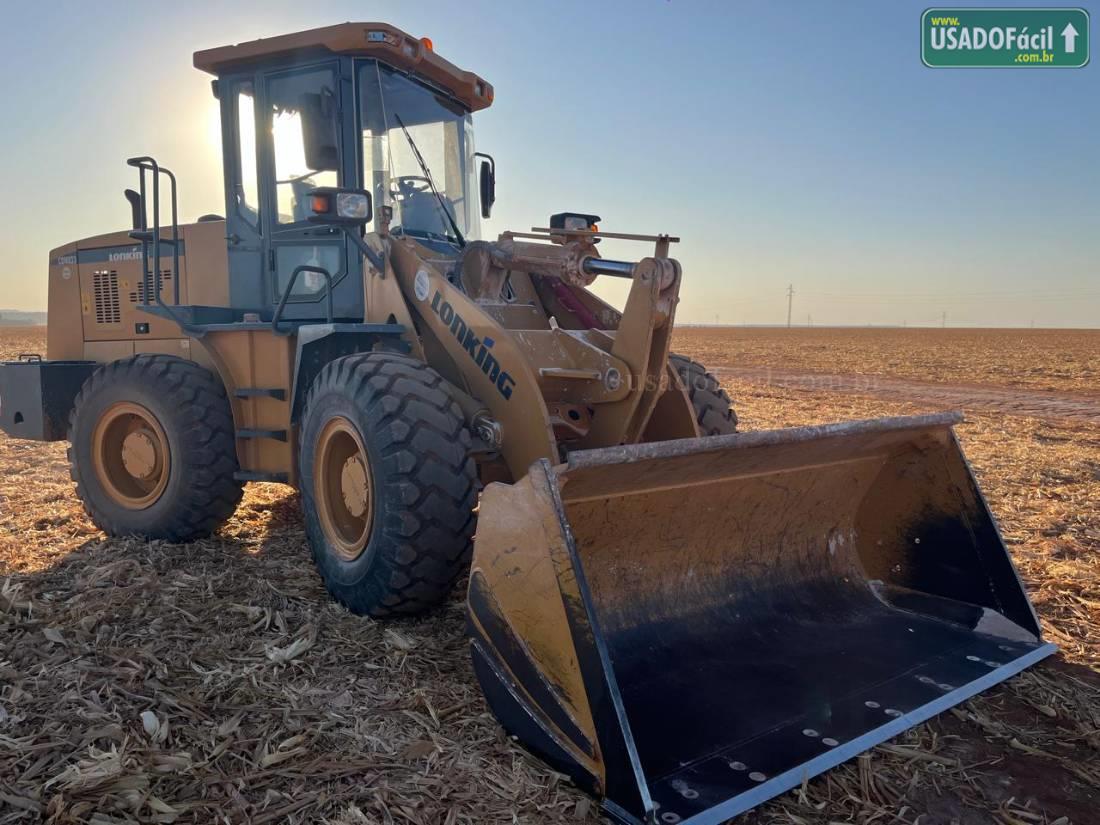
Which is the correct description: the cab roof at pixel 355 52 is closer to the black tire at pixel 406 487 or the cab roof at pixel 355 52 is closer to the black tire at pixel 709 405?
the black tire at pixel 406 487

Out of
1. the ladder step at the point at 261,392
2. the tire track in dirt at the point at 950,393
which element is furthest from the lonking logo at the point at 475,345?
the tire track in dirt at the point at 950,393

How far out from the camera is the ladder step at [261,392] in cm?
494

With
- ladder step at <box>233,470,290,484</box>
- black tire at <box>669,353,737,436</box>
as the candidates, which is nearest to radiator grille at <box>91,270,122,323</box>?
ladder step at <box>233,470,290,484</box>

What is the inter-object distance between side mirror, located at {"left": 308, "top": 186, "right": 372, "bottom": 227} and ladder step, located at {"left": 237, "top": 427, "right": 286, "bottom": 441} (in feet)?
4.47

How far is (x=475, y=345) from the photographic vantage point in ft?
13.1

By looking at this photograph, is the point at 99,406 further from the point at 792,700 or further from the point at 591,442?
the point at 792,700

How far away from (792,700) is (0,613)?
138 inches

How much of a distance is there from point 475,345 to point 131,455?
2791 mm

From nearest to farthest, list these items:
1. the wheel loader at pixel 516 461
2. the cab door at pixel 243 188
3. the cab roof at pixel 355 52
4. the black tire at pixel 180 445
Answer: the wheel loader at pixel 516 461
the cab roof at pixel 355 52
the black tire at pixel 180 445
the cab door at pixel 243 188

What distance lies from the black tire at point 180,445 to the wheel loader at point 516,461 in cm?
2

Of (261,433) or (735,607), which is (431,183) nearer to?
(261,433)

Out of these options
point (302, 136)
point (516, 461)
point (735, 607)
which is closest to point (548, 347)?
point (516, 461)

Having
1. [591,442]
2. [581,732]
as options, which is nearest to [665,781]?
[581,732]

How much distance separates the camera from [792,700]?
3.04 m
